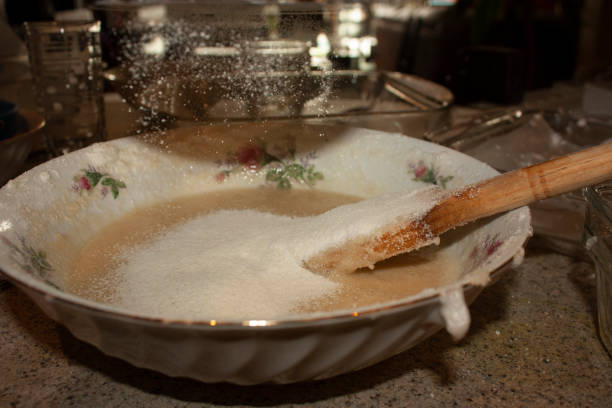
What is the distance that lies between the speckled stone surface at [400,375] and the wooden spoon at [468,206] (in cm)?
8

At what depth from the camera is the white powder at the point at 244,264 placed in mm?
477

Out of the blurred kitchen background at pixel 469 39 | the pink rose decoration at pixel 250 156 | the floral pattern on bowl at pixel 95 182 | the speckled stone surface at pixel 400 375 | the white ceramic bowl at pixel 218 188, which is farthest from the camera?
the blurred kitchen background at pixel 469 39

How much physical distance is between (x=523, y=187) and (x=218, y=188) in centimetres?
46

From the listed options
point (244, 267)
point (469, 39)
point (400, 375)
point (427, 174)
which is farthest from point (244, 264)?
point (469, 39)

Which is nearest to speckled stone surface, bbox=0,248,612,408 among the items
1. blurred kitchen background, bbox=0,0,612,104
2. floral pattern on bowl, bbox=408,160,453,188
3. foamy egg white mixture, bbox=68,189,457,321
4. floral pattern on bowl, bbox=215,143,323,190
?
foamy egg white mixture, bbox=68,189,457,321

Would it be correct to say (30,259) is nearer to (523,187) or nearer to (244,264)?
(244,264)

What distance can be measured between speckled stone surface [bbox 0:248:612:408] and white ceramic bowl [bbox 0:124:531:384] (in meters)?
0.07

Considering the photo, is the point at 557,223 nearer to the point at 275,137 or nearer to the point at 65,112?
the point at 275,137

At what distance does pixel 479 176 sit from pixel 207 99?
40cm

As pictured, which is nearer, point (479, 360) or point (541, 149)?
point (479, 360)

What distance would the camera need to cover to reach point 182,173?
30.3 inches

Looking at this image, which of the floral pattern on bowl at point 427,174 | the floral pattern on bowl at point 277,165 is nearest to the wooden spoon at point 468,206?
the floral pattern on bowl at point 427,174

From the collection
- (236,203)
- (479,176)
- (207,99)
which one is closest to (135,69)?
(207,99)

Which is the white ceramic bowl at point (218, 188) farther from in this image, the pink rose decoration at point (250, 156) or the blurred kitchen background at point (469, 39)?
the blurred kitchen background at point (469, 39)
